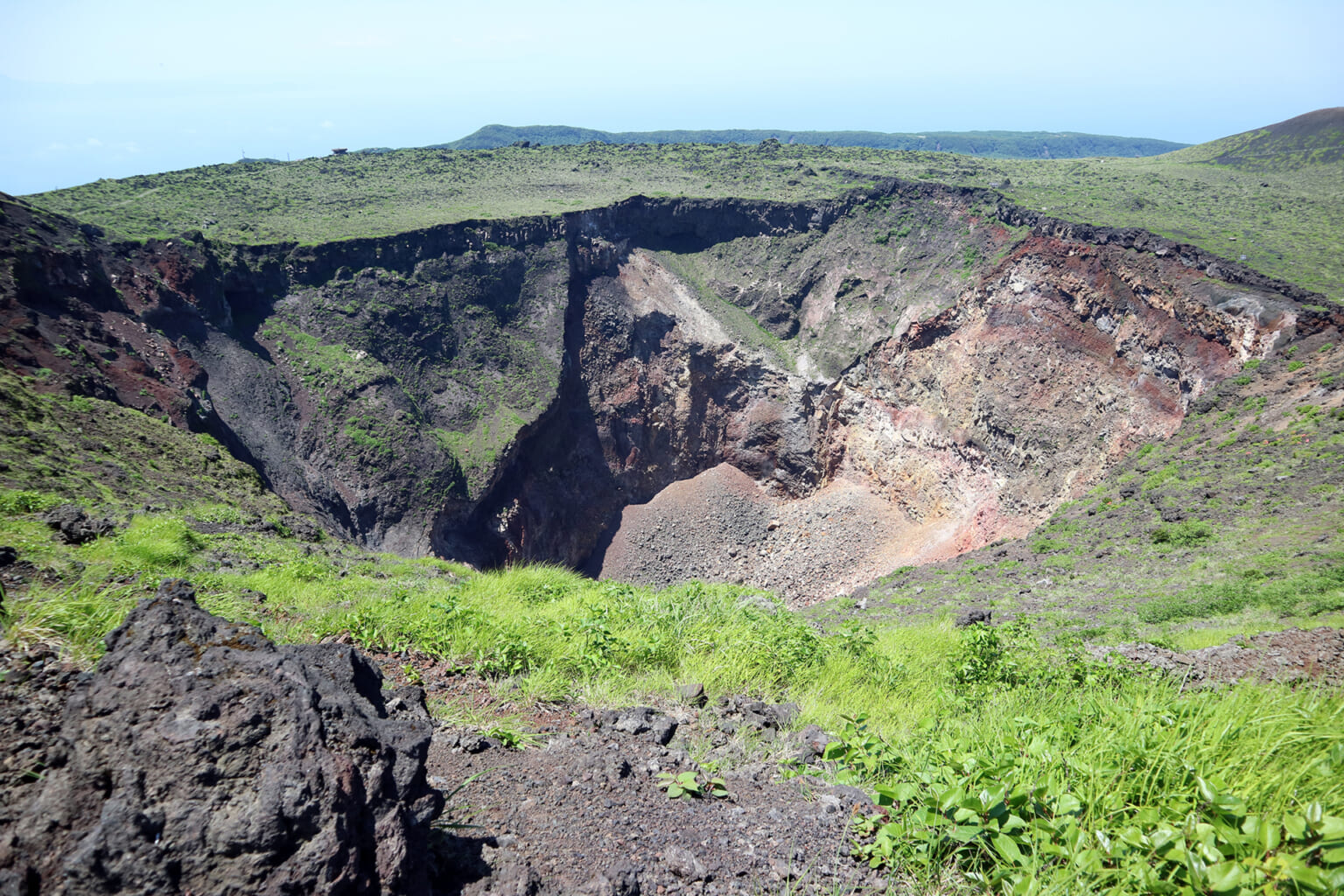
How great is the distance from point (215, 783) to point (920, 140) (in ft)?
523

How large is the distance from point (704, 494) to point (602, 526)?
560 cm

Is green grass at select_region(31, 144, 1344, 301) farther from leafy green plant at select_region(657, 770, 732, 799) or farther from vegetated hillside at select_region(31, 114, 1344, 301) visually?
leafy green plant at select_region(657, 770, 732, 799)

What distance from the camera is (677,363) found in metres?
37.1

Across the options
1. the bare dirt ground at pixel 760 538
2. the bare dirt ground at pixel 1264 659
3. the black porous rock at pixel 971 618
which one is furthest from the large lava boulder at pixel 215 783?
the bare dirt ground at pixel 760 538

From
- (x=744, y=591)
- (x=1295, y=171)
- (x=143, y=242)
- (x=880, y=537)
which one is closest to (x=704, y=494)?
(x=880, y=537)

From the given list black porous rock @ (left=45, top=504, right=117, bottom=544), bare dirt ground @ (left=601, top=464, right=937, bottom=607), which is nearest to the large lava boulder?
black porous rock @ (left=45, top=504, right=117, bottom=544)

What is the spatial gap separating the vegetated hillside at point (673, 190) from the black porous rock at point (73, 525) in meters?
25.8

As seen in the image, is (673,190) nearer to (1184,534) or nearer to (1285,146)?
(1184,534)

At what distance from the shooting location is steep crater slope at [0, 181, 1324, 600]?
80.0 ft

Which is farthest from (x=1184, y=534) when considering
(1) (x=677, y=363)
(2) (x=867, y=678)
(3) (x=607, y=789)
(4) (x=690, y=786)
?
(1) (x=677, y=363)

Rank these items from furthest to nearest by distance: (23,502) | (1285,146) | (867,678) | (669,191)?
1. (1285,146)
2. (669,191)
3. (23,502)
4. (867,678)

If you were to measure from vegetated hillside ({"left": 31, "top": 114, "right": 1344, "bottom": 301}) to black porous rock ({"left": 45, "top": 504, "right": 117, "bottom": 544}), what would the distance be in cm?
2581

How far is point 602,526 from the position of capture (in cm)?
3569

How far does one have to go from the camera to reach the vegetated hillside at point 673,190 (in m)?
32.0
